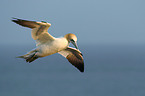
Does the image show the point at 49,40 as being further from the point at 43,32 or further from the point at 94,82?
the point at 94,82

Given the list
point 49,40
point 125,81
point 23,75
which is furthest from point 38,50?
point 23,75

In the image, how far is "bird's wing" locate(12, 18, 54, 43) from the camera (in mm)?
9953

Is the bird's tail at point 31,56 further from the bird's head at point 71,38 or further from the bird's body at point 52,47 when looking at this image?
the bird's head at point 71,38

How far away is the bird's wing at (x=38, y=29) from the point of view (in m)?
9.95

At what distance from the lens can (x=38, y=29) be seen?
10.5 meters

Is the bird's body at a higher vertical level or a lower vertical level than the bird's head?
lower

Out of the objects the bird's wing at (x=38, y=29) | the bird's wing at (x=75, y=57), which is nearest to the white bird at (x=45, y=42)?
the bird's wing at (x=38, y=29)

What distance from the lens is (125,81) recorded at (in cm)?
10631

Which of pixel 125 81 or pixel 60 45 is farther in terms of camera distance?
pixel 125 81

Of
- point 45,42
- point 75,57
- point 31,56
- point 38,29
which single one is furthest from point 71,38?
point 75,57

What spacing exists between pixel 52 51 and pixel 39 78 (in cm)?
10434

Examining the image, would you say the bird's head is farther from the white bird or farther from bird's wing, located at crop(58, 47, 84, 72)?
bird's wing, located at crop(58, 47, 84, 72)

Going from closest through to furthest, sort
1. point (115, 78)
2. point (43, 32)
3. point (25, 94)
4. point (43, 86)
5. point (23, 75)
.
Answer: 1. point (43, 32)
2. point (25, 94)
3. point (43, 86)
4. point (115, 78)
5. point (23, 75)

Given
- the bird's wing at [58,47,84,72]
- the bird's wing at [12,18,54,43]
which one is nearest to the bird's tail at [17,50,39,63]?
the bird's wing at [12,18,54,43]
